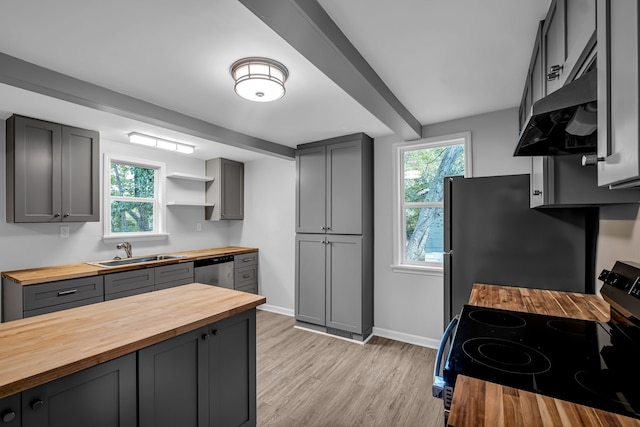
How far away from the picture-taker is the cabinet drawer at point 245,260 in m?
4.47

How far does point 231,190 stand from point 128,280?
2049 mm

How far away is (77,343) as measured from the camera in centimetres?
125

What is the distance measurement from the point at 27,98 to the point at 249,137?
1.82 meters

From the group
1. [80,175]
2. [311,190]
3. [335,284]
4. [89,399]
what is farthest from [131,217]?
[89,399]

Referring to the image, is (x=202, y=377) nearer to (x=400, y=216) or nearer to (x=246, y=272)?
(x=400, y=216)

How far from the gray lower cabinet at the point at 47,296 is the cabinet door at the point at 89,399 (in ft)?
6.40

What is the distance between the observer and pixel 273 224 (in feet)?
15.4

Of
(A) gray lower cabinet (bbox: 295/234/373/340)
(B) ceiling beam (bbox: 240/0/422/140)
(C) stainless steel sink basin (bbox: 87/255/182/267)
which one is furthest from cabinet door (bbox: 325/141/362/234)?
(C) stainless steel sink basin (bbox: 87/255/182/267)

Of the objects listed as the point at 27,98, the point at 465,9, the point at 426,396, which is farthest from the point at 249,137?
the point at 426,396

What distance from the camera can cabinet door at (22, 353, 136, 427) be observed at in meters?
1.07

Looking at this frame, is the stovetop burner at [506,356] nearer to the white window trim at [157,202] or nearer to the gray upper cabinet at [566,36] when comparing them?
the gray upper cabinet at [566,36]

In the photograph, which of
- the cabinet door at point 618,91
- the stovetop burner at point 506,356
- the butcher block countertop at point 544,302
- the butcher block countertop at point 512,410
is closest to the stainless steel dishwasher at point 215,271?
the butcher block countertop at point 544,302

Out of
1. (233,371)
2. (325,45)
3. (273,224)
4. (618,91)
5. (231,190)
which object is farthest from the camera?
(231,190)

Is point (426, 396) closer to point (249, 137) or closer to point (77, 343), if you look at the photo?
point (77, 343)
